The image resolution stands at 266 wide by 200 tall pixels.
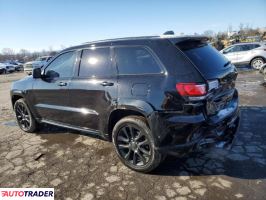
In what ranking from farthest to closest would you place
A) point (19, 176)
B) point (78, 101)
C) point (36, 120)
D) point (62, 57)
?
1. point (36, 120)
2. point (62, 57)
3. point (78, 101)
4. point (19, 176)

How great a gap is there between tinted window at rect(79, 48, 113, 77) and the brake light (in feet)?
4.10

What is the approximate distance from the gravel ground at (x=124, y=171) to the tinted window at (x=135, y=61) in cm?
143

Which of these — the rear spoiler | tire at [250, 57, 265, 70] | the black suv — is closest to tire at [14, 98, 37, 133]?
the black suv

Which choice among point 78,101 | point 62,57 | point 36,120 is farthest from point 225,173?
point 36,120

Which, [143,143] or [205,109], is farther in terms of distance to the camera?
[143,143]

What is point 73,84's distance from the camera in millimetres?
4609

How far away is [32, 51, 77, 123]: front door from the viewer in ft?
15.8

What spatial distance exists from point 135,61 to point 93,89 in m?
0.84

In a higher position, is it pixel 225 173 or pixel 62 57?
pixel 62 57

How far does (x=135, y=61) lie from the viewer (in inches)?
152

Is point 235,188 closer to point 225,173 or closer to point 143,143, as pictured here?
point 225,173

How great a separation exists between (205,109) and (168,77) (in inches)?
23.5

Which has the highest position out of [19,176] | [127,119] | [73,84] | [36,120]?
[73,84]

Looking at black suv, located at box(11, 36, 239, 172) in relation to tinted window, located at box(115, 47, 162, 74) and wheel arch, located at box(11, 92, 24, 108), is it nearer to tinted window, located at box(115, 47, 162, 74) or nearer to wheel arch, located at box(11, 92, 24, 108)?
tinted window, located at box(115, 47, 162, 74)
